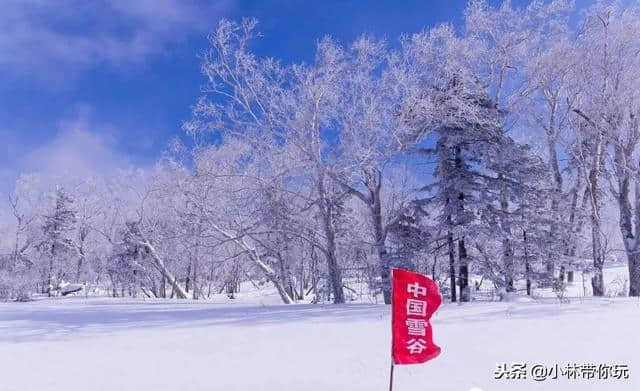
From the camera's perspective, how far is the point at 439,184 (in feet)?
48.7

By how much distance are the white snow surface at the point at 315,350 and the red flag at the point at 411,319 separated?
1.26 m

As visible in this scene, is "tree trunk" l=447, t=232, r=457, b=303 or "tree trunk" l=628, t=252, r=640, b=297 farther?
"tree trunk" l=447, t=232, r=457, b=303

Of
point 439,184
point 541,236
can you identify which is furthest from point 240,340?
point 541,236

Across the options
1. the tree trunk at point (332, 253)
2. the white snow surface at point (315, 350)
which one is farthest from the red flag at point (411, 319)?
the tree trunk at point (332, 253)

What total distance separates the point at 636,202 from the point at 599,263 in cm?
240

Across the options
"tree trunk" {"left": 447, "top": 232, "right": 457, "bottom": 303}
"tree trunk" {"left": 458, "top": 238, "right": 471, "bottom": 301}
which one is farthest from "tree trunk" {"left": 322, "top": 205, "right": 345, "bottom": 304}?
"tree trunk" {"left": 458, "top": 238, "right": 471, "bottom": 301}

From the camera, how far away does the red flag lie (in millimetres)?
4184

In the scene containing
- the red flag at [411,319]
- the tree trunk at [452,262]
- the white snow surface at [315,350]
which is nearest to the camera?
the red flag at [411,319]

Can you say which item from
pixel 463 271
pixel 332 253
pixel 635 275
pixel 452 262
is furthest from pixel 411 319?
pixel 635 275

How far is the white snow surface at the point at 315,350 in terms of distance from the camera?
555cm

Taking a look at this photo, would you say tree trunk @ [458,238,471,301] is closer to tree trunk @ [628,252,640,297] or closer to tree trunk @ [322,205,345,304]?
tree trunk @ [322,205,345,304]

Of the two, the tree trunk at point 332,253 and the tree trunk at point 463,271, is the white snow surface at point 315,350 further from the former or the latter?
the tree trunk at point 332,253

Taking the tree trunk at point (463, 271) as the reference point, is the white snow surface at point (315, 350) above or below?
below

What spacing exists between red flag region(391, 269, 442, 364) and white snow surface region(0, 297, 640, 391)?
1261 millimetres
